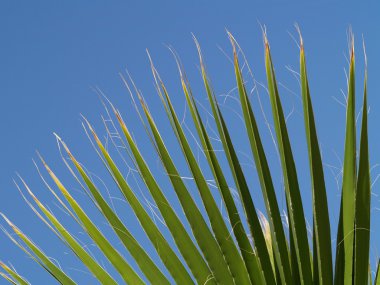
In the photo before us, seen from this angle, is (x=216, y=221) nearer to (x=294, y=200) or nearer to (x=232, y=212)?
(x=232, y=212)

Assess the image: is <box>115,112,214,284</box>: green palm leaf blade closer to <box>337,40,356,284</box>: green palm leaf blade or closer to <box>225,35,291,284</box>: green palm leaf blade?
<box>225,35,291,284</box>: green palm leaf blade

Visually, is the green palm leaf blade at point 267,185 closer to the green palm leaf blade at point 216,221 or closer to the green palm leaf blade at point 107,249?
the green palm leaf blade at point 216,221

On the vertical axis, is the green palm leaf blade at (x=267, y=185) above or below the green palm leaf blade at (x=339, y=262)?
above

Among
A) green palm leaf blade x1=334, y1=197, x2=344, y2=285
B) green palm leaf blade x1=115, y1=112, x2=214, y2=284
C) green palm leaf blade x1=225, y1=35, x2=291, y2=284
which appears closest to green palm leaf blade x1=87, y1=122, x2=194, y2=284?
green palm leaf blade x1=115, y1=112, x2=214, y2=284

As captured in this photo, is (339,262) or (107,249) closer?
(339,262)

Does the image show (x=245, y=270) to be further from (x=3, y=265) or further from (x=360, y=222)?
(x=3, y=265)

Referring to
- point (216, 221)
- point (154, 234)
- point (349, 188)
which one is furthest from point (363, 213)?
point (154, 234)

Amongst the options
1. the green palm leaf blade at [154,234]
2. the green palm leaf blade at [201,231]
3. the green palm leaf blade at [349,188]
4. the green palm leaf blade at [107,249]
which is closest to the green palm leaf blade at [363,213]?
the green palm leaf blade at [349,188]
